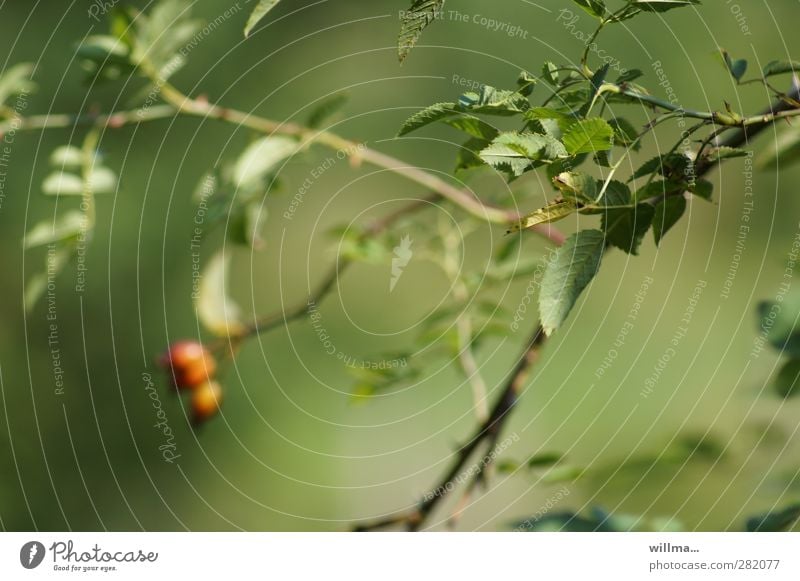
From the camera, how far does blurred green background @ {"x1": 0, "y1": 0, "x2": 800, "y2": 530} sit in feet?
3.26

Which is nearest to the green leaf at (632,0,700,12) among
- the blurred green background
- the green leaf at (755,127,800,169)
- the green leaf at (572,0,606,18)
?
the green leaf at (572,0,606,18)

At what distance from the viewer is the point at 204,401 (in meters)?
0.59

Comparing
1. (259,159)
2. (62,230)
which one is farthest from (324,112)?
(62,230)

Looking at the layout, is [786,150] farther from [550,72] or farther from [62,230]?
[62,230]

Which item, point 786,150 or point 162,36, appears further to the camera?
point 162,36

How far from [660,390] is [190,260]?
23.9 inches

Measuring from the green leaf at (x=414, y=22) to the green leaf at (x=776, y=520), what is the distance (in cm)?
25

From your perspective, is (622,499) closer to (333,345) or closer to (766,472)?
(766,472)

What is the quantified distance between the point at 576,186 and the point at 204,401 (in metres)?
0.36

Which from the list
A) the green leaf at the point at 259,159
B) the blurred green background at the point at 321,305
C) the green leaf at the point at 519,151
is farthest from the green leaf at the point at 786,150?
the blurred green background at the point at 321,305

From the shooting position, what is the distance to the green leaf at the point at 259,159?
51cm

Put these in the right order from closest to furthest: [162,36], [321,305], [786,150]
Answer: [786,150] < [162,36] < [321,305]

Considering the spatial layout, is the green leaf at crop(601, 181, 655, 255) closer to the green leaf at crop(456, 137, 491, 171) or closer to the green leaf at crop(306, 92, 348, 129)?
the green leaf at crop(456, 137, 491, 171)

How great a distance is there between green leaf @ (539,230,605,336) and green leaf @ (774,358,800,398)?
0.14 metres
